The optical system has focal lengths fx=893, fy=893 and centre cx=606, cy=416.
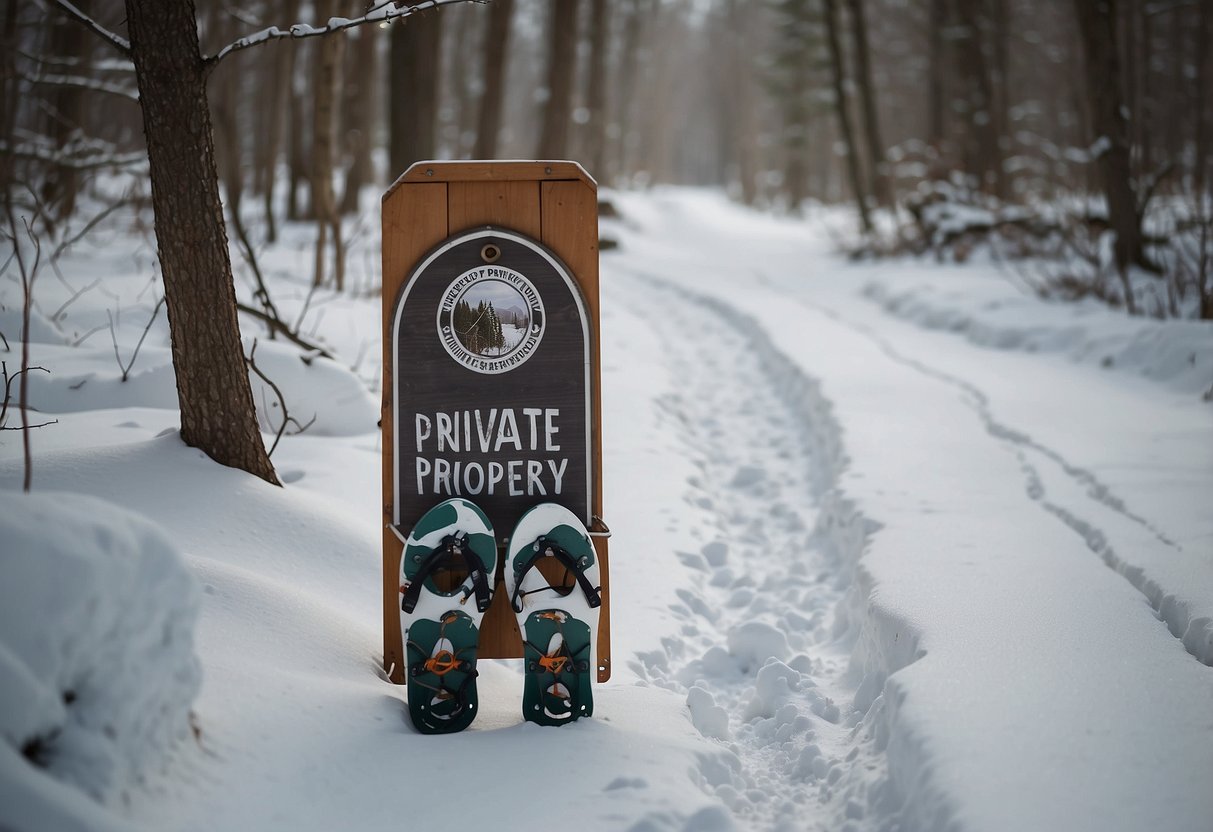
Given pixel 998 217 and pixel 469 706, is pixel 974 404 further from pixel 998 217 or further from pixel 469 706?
pixel 998 217

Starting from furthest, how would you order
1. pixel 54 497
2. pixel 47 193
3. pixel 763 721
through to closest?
1. pixel 47 193
2. pixel 763 721
3. pixel 54 497

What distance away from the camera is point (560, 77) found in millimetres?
15336

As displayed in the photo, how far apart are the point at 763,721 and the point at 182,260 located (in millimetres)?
2396

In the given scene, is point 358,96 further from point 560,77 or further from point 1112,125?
point 1112,125

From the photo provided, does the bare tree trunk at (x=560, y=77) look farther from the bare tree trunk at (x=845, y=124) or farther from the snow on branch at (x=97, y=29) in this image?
the snow on branch at (x=97, y=29)

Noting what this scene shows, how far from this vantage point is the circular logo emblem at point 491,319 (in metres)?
2.53

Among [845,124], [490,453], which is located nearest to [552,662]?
[490,453]

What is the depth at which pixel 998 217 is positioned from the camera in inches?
498

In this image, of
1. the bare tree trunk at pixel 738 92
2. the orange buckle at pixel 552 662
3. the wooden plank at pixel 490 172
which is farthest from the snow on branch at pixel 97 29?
the bare tree trunk at pixel 738 92

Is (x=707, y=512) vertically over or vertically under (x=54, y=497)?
under

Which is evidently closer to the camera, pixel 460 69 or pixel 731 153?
pixel 460 69

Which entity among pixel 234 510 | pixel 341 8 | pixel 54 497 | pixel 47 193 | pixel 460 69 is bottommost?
pixel 234 510

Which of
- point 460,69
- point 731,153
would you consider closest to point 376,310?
point 460,69

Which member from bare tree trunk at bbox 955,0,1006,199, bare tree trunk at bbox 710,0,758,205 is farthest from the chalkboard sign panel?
bare tree trunk at bbox 710,0,758,205
